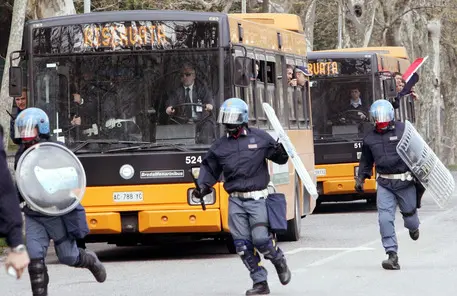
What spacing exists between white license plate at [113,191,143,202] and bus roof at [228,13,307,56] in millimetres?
2081

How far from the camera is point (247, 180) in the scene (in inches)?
470

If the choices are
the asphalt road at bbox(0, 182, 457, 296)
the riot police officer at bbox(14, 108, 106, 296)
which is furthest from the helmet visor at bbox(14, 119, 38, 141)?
the asphalt road at bbox(0, 182, 457, 296)

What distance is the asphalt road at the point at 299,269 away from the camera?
12.2 m

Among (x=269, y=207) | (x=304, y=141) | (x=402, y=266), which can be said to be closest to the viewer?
(x=269, y=207)

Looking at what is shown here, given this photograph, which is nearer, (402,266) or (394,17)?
(402,266)

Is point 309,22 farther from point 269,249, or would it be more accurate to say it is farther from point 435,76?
point 269,249

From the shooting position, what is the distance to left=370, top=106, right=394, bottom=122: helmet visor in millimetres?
14133

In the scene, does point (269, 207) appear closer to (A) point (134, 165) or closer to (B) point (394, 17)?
(A) point (134, 165)

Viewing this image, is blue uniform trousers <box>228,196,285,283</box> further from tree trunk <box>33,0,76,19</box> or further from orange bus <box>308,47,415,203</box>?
orange bus <box>308,47,415,203</box>

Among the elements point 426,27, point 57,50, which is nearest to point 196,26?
point 57,50

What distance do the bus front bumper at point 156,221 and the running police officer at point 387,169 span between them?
1.84 meters

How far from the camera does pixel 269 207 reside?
39.3 feet

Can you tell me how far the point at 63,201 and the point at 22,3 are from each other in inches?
432

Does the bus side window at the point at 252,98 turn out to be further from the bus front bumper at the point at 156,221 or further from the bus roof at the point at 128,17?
the bus front bumper at the point at 156,221
